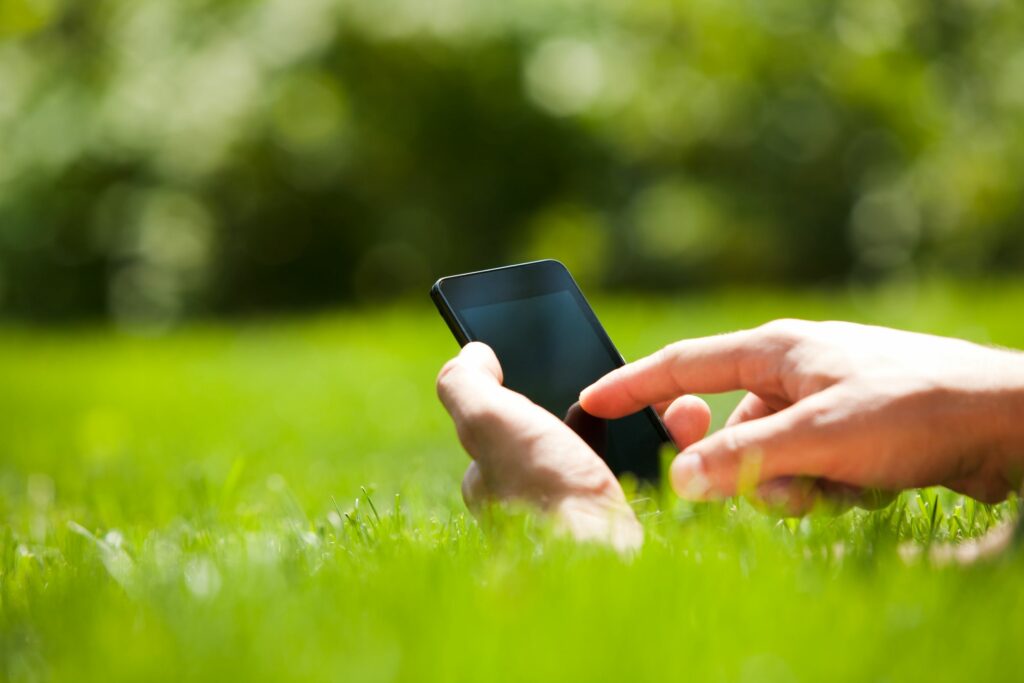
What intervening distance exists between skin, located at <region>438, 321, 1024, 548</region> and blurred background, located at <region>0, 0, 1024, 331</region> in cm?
805

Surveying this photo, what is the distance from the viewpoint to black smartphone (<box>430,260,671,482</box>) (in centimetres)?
214

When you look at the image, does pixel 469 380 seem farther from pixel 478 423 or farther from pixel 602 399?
pixel 602 399

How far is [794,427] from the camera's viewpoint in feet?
5.39

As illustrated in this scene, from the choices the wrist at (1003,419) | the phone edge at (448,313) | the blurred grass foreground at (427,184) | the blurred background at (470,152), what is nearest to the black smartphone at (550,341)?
the phone edge at (448,313)

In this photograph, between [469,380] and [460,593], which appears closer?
[460,593]

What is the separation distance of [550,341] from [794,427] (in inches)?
28.0

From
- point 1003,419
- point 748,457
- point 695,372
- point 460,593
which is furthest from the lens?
point 695,372

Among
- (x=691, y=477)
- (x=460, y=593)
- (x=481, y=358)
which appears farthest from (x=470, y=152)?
(x=460, y=593)

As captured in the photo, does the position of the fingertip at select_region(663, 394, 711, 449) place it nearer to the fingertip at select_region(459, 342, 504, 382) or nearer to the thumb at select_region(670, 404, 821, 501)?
the fingertip at select_region(459, 342, 504, 382)

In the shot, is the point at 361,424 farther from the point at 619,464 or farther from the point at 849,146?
the point at 849,146

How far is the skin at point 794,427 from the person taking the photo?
65.1 inches

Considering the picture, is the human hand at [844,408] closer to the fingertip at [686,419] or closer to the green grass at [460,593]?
the green grass at [460,593]

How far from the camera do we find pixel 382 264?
10.5 m

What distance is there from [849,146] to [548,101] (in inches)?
115
